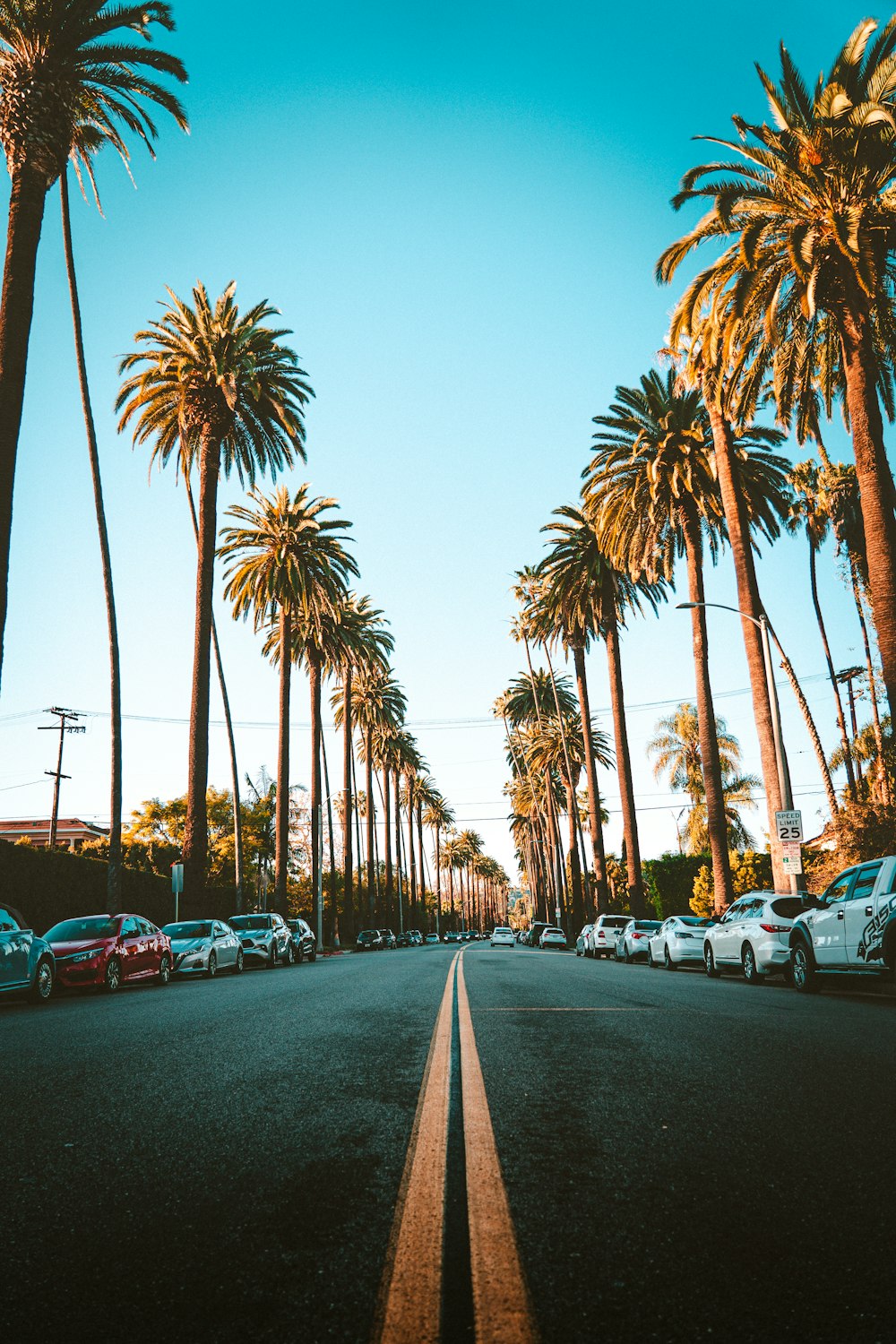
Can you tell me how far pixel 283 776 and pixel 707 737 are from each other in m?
21.1

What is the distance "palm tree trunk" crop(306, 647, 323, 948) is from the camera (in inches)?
1952

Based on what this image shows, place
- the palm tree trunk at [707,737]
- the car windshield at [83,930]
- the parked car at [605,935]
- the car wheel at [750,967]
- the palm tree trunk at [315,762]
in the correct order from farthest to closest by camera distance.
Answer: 1. the palm tree trunk at [315,762]
2. the parked car at [605,935]
3. the palm tree trunk at [707,737]
4. the car windshield at [83,930]
5. the car wheel at [750,967]

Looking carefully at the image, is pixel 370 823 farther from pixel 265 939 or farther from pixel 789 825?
pixel 789 825

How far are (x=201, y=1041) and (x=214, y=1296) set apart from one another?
601 centimetres

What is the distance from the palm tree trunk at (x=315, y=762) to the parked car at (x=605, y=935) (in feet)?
56.5

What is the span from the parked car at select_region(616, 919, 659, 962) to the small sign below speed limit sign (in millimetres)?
9630

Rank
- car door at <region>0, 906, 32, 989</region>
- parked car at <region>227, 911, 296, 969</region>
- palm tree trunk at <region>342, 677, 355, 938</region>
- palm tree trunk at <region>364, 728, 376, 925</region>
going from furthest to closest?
palm tree trunk at <region>364, 728, 376, 925</region> < palm tree trunk at <region>342, 677, 355, 938</region> < parked car at <region>227, 911, 296, 969</region> < car door at <region>0, 906, 32, 989</region>

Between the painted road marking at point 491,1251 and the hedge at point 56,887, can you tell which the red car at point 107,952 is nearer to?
the hedge at point 56,887

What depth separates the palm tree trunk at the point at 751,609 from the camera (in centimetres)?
2394

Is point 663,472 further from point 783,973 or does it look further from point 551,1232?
point 551,1232

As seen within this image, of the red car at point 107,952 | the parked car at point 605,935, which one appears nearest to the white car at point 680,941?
the parked car at point 605,935

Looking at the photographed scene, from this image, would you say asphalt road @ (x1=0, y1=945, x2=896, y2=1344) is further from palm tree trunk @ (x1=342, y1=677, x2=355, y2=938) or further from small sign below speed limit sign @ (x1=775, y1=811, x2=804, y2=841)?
palm tree trunk @ (x1=342, y1=677, x2=355, y2=938)

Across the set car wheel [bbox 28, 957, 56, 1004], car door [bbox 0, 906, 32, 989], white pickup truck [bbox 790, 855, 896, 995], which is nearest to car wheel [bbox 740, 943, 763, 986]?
white pickup truck [bbox 790, 855, 896, 995]

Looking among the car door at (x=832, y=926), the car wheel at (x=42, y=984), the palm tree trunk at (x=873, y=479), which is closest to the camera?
the car door at (x=832, y=926)
